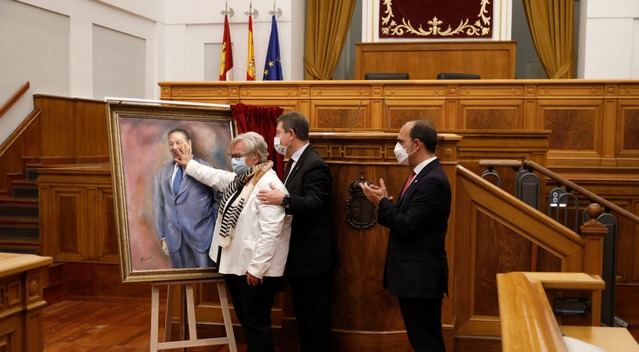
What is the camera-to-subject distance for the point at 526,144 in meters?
5.79

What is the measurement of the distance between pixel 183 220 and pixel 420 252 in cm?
127

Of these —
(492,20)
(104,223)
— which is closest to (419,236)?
(104,223)

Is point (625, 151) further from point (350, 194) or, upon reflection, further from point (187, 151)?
point (187, 151)

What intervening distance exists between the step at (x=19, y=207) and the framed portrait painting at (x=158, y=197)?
436 cm

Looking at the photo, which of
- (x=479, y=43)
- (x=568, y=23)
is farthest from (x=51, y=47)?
(x=568, y=23)

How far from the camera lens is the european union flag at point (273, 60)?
10.8 m

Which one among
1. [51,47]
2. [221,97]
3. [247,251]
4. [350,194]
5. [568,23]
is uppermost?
[568,23]

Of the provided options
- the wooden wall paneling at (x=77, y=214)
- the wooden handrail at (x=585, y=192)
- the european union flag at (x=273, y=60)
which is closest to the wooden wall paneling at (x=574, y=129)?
the wooden handrail at (x=585, y=192)

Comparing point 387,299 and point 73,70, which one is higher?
point 73,70

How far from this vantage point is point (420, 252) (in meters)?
3.12

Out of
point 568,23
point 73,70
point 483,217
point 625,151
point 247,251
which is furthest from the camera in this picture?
point 568,23

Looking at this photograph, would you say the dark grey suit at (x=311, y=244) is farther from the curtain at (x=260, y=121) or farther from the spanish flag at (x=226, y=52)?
the spanish flag at (x=226, y=52)

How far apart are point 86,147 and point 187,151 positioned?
6.43m

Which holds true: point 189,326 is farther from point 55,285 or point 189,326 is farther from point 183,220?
point 55,285
